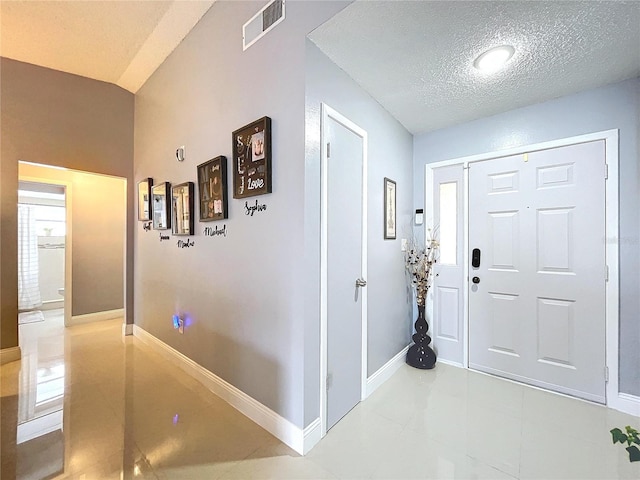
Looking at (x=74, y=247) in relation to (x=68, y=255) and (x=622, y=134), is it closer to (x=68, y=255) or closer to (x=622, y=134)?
(x=68, y=255)

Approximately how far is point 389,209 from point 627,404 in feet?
7.12

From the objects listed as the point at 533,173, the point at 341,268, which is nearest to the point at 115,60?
the point at 341,268

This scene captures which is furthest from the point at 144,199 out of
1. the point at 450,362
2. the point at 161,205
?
the point at 450,362

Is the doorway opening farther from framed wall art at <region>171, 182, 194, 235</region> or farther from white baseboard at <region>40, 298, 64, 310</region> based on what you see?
framed wall art at <region>171, 182, 194, 235</region>

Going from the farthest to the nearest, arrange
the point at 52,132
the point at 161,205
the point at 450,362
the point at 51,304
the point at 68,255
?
the point at 51,304, the point at 68,255, the point at 52,132, the point at 161,205, the point at 450,362

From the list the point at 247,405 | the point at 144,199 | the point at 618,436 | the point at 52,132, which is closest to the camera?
the point at 618,436

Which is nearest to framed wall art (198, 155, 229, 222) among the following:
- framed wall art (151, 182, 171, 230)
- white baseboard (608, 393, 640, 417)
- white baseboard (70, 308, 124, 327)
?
framed wall art (151, 182, 171, 230)

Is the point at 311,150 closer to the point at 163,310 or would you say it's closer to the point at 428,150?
the point at 428,150

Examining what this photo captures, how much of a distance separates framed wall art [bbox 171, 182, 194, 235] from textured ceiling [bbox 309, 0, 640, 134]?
167 centimetres

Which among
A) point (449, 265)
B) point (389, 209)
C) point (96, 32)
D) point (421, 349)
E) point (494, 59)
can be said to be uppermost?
point (96, 32)

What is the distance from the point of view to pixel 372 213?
2256 mm

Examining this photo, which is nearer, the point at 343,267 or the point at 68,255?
the point at 343,267

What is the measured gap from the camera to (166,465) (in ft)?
4.80

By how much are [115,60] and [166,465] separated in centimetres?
383
